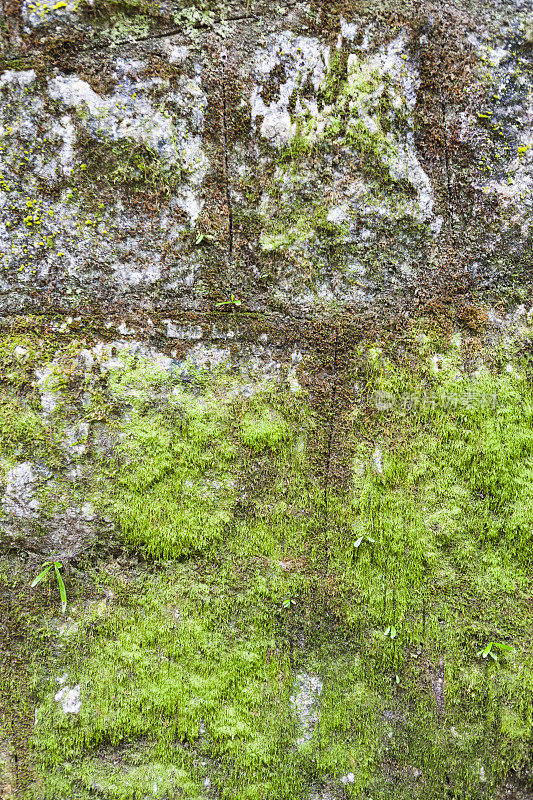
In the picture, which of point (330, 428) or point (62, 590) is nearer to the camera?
point (62, 590)

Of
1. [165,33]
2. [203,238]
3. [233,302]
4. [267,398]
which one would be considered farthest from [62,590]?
[165,33]

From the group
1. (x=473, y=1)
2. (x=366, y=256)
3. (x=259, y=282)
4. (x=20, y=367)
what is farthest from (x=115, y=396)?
(x=473, y=1)

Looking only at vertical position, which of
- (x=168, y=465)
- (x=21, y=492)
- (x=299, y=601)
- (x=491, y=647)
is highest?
(x=168, y=465)

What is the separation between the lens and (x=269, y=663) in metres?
3.19

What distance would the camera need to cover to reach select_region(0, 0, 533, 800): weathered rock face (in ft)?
10.2

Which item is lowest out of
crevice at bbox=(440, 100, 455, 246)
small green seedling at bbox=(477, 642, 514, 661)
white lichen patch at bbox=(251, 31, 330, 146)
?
small green seedling at bbox=(477, 642, 514, 661)

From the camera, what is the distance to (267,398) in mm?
3305

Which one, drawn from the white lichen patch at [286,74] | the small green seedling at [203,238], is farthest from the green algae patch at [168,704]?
the white lichen patch at [286,74]

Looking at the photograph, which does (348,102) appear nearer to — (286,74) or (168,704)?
(286,74)

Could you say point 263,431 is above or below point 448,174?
below

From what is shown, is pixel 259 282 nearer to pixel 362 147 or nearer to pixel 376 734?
pixel 362 147

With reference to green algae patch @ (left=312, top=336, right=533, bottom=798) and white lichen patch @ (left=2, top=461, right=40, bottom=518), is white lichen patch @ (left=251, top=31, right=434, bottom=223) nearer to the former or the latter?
green algae patch @ (left=312, top=336, right=533, bottom=798)

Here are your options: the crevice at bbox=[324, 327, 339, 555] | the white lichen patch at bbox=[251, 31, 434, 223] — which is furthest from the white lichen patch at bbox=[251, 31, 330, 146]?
the crevice at bbox=[324, 327, 339, 555]

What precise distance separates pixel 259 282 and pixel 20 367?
193 centimetres
